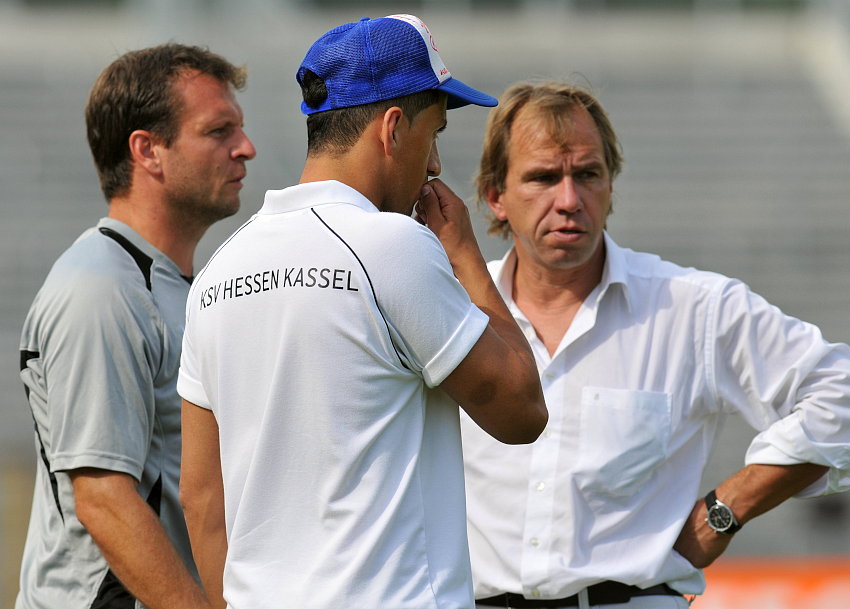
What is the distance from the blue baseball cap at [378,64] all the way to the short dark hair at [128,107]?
110cm

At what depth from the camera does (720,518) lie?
3201 mm

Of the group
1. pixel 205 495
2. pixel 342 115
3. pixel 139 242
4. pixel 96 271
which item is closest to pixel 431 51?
pixel 342 115

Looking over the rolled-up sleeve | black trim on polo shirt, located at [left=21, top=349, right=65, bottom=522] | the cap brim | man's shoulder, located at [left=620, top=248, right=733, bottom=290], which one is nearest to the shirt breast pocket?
the rolled-up sleeve

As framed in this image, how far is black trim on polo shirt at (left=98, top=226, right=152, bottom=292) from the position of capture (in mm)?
2975

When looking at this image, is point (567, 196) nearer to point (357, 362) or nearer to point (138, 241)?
point (138, 241)

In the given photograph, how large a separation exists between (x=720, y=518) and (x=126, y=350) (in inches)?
65.4

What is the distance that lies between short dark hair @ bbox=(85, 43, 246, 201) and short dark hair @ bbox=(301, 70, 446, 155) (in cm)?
109

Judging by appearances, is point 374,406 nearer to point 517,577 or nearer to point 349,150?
point 349,150

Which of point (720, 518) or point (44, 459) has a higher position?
point (44, 459)

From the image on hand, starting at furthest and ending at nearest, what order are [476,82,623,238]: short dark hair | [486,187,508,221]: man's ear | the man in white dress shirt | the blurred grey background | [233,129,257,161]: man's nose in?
the blurred grey background, [486,187,508,221]: man's ear, [476,82,623,238]: short dark hair, [233,129,257,161]: man's nose, the man in white dress shirt

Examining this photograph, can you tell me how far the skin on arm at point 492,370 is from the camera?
6.73ft

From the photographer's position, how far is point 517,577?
120 inches

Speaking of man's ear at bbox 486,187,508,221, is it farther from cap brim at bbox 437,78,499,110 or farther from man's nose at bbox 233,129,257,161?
cap brim at bbox 437,78,499,110

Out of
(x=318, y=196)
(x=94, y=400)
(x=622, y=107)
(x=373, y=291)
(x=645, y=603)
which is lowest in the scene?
(x=622, y=107)
